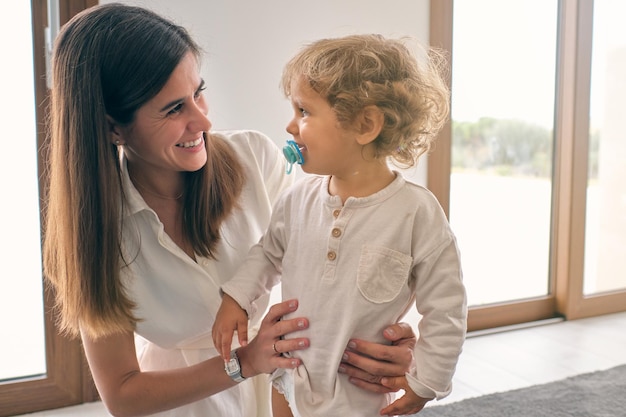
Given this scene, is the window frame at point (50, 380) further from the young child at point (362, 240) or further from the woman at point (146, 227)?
the young child at point (362, 240)

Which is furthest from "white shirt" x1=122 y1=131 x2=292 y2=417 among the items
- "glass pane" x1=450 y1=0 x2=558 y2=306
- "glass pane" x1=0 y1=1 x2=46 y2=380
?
"glass pane" x1=450 y1=0 x2=558 y2=306

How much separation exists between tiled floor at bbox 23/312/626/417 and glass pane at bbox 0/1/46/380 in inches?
9.9

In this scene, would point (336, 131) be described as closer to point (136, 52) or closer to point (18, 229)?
point (136, 52)

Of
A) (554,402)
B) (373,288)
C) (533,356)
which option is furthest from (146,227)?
(533,356)

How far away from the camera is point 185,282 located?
1.36 metres

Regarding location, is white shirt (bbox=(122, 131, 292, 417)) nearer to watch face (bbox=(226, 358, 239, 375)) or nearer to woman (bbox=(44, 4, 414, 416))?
woman (bbox=(44, 4, 414, 416))

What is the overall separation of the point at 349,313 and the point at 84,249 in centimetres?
53

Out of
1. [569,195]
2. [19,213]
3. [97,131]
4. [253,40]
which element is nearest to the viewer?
[97,131]

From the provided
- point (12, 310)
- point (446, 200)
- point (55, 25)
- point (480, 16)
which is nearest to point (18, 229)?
point (12, 310)

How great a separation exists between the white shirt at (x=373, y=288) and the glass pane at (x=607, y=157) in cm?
259

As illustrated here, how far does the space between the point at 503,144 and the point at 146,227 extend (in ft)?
7.82

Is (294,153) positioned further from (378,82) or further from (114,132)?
(114,132)

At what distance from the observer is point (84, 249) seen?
49.1 inches

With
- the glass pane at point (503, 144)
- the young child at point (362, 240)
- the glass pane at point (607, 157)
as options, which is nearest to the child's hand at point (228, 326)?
the young child at point (362, 240)
